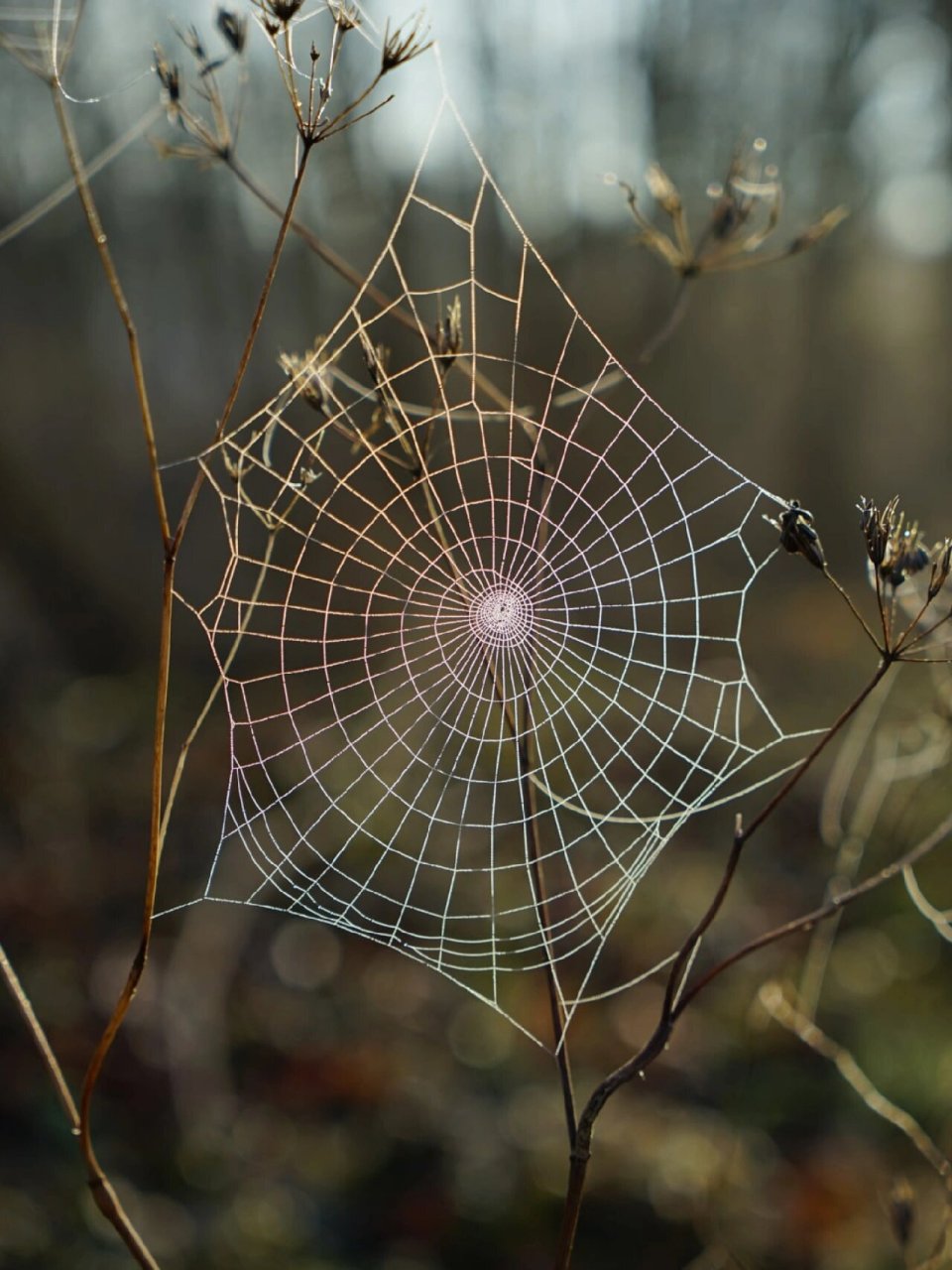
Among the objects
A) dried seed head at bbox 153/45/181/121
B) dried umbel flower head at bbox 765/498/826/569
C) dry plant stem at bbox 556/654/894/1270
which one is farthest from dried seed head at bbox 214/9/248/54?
dry plant stem at bbox 556/654/894/1270

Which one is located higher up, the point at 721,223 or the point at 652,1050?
the point at 721,223

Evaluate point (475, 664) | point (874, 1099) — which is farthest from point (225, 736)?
point (874, 1099)

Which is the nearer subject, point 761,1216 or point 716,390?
point 761,1216

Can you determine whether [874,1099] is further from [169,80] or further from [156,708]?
[169,80]

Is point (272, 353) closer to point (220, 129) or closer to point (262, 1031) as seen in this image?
point (262, 1031)

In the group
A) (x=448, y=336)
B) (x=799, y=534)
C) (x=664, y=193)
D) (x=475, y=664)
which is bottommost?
(x=475, y=664)

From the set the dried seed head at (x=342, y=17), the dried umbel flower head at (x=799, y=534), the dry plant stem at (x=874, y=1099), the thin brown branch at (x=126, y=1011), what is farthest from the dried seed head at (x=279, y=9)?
the dry plant stem at (x=874, y=1099)

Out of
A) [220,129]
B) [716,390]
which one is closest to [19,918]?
[220,129]
